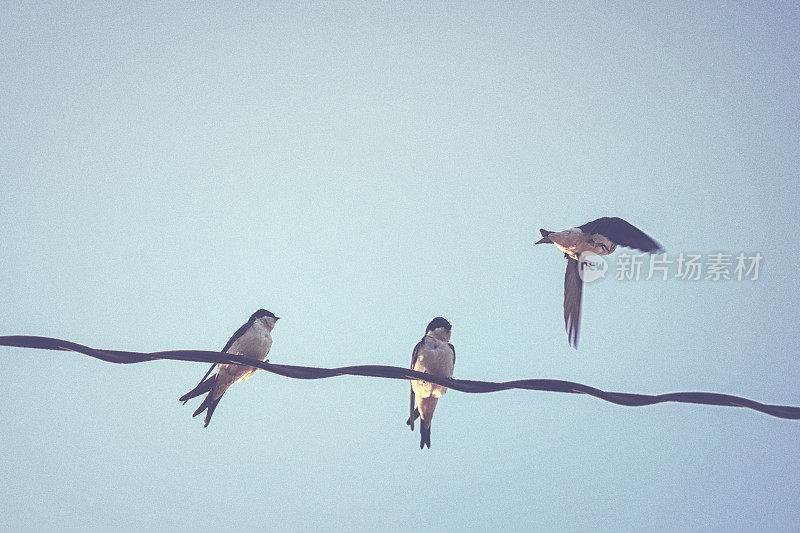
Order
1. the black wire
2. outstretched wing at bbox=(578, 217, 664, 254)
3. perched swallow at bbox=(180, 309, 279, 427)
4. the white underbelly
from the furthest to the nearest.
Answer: outstretched wing at bbox=(578, 217, 664, 254) → the white underbelly → perched swallow at bbox=(180, 309, 279, 427) → the black wire

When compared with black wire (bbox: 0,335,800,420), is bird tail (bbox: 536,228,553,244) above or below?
above

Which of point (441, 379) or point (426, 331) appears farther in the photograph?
point (426, 331)

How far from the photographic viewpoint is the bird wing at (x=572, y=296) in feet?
19.5

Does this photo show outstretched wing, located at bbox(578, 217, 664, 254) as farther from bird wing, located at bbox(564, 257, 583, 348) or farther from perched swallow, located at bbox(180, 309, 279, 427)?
perched swallow, located at bbox(180, 309, 279, 427)

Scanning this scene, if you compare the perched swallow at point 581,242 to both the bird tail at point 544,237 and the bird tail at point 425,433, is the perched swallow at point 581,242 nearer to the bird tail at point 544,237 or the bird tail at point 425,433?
the bird tail at point 544,237

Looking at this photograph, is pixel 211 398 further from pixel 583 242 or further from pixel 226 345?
pixel 583 242

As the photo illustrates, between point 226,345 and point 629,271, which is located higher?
point 629,271

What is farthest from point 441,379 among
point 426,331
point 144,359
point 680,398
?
point 426,331

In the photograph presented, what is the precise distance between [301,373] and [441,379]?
21.3 inches

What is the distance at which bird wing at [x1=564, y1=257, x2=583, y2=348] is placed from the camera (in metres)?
5.95

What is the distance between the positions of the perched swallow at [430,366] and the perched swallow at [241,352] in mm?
1191

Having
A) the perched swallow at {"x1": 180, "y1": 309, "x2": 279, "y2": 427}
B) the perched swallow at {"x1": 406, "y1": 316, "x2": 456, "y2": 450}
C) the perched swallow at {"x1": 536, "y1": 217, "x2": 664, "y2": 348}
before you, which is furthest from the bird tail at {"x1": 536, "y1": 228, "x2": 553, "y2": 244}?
the perched swallow at {"x1": 180, "y1": 309, "x2": 279, "y2": 427}

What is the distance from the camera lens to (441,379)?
2678 mm

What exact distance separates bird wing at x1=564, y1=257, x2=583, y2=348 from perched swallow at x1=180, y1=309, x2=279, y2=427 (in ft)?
8.28
